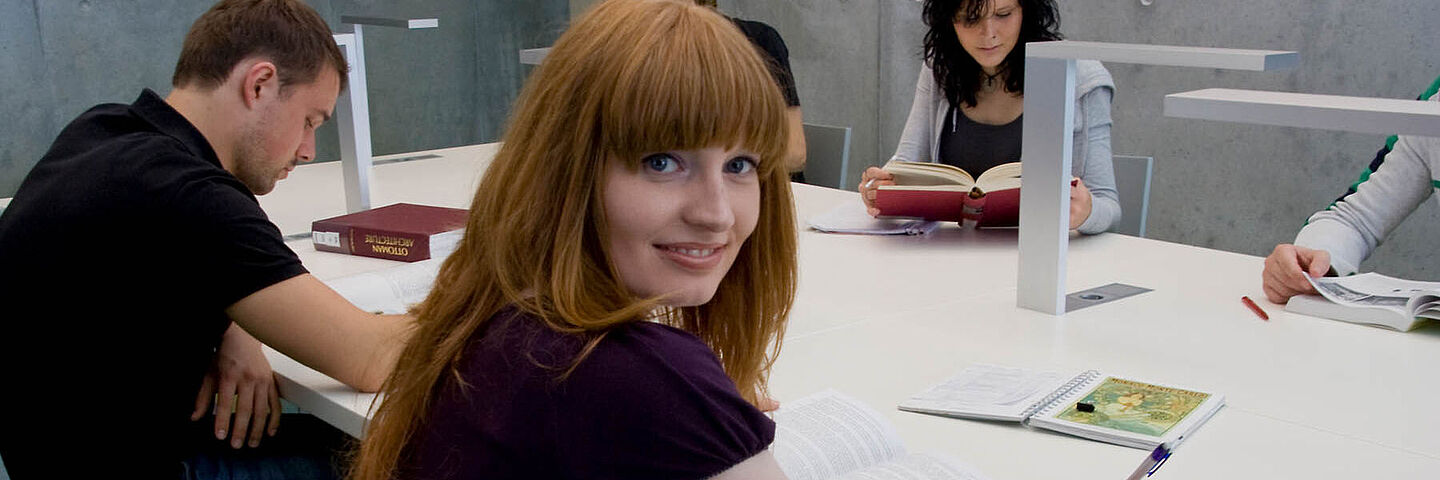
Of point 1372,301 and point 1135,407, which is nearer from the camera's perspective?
point 1135,407

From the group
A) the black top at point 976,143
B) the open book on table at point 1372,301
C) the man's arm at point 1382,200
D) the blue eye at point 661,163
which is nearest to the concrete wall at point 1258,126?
the black top at point 976,143

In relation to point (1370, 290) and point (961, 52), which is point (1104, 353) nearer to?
point (1370, 290)

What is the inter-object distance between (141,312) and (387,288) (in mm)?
453

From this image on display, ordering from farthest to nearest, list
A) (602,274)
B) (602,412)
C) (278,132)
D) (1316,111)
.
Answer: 1. (278,132)
2. (1316,111)
3. (602,274)
4. (602,412)

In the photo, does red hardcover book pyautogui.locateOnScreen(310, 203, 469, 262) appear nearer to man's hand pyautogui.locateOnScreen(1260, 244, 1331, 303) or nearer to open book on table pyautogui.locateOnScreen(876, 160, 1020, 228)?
open book on table pyautogui.locateOnScreen(876, 160, 1020, 228)

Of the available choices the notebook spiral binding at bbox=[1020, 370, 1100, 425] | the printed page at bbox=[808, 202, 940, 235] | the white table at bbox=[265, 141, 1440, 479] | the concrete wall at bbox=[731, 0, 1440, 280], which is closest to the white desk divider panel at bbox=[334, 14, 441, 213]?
the white table at bbox=[265, 141, 1440, 479]

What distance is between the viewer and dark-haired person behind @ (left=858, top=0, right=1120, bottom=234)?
258cm

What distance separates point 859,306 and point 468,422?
3.70ft

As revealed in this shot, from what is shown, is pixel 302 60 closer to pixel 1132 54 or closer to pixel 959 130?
pixel 1132 54

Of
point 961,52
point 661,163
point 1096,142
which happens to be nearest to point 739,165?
point 661,163

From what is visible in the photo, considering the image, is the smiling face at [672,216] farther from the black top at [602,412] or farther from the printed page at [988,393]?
the printed page at [988,393]

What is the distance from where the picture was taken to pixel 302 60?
1926 mm

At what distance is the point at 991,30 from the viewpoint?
2727 mm

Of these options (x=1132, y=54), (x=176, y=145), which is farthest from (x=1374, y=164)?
(x=176, y=145)
